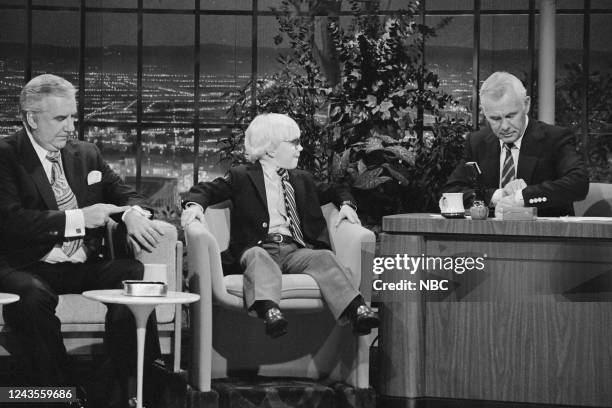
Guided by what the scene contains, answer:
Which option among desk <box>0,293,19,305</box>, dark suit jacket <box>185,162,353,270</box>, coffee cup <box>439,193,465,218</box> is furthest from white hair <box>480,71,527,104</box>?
desk <box>0,293,19,305</box>

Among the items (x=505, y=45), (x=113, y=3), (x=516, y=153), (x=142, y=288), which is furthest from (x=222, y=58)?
(x=142, y=288)

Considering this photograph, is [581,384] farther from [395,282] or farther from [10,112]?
[10,112]

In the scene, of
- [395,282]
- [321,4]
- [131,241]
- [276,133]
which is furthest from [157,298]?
[321,4]

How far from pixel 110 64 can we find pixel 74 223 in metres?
6.97

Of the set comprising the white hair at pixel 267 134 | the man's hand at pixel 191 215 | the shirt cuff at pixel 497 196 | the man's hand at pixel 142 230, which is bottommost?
the man's hand at pixel 142 230

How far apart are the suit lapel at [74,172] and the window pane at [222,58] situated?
21.1 ft

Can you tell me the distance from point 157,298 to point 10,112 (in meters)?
7.74

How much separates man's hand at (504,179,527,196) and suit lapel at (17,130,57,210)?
2.11 metres

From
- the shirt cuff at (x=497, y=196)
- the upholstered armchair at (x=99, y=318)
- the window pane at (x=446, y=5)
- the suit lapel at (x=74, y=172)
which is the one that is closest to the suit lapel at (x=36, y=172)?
the suit lapel at (x=74, y=172)

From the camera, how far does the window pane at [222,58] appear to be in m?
10.8

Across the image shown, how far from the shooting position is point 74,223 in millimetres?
4086

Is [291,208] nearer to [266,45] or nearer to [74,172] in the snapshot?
[74,172]

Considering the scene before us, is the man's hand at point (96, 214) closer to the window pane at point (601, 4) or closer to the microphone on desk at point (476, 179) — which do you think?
the microphone on desk at point (476, 179)

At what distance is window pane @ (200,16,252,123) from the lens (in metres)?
10.8
